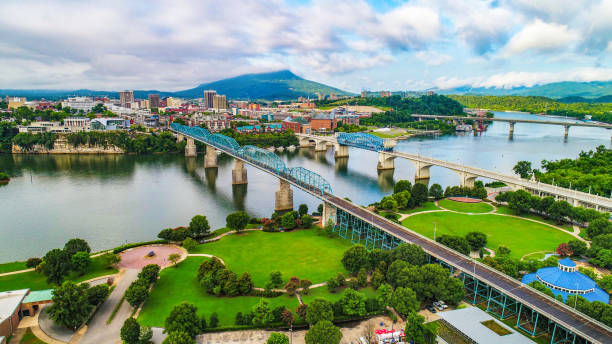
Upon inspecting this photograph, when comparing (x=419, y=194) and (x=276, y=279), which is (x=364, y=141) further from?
(x=276, y=279)

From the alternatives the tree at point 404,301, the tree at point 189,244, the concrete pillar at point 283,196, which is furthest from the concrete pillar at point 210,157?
the tree at point 404,301

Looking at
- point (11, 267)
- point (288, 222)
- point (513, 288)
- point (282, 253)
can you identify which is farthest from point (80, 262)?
point (513, 288)

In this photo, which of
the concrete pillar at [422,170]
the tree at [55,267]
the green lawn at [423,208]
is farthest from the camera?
the concrete pillar at [422,170]

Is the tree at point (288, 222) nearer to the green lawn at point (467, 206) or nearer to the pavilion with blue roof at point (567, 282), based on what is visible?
the green lawn at point (467, 206)

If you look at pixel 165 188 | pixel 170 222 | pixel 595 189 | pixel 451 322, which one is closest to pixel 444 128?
pixel 595 189

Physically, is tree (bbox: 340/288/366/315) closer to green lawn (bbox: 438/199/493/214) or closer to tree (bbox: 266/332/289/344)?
tree (bbox: 266/332/289/344)

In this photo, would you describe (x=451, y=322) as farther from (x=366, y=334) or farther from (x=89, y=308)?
(x=89, y=308)
